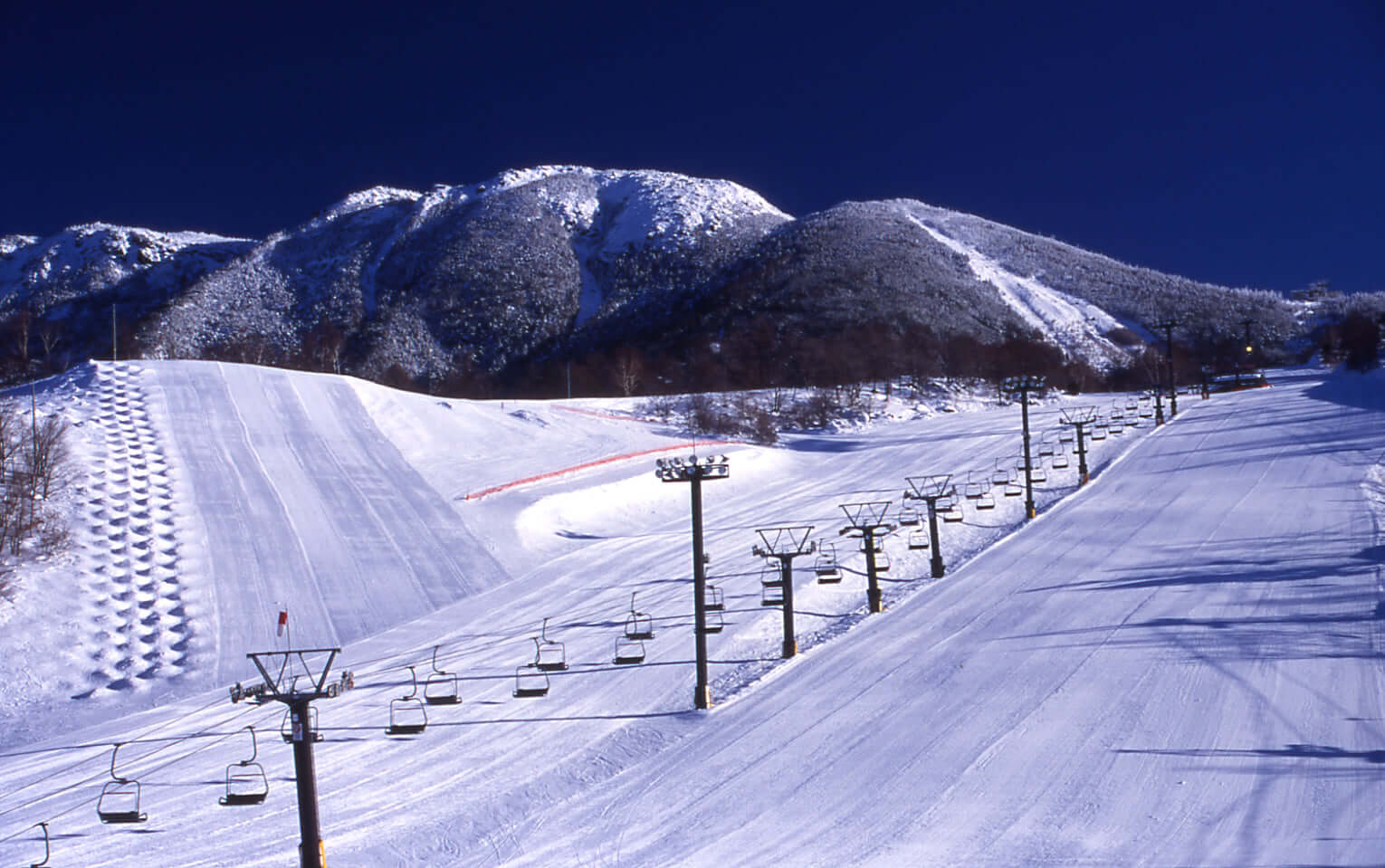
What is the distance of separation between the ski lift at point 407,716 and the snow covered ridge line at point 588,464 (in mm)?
17500

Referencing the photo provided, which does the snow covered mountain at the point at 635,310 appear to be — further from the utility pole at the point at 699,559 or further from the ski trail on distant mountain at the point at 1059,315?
the utility pole at the point at 699,559

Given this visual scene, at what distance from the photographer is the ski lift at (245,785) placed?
50.3 ft

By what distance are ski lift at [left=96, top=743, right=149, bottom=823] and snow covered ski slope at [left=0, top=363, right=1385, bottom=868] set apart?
0.31m

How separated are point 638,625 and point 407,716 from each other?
8362 millimetres

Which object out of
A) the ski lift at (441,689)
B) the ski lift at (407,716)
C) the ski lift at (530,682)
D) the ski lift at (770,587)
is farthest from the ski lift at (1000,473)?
the ski lift at (407,716)

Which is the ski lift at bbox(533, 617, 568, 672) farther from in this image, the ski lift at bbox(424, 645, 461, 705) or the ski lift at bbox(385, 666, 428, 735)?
the ski lift at bbox(385, 666, 428, 735)

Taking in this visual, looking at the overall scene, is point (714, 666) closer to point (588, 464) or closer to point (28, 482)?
point (588, 464)

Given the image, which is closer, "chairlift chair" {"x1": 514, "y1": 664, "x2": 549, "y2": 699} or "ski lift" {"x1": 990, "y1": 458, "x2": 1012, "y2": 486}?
"chairlift chair" {"x1": 514, "y1": 664, "x2": 549, "y2": 699}

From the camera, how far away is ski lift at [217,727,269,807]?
1534cm

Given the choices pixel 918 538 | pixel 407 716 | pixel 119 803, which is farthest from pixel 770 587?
pixel 119 803

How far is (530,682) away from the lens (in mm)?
23766

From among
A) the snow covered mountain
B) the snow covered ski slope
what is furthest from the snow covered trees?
the snow covered mountain

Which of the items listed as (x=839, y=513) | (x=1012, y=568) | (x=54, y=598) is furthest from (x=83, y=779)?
(x=839, y=513)

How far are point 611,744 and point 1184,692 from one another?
10.9m
